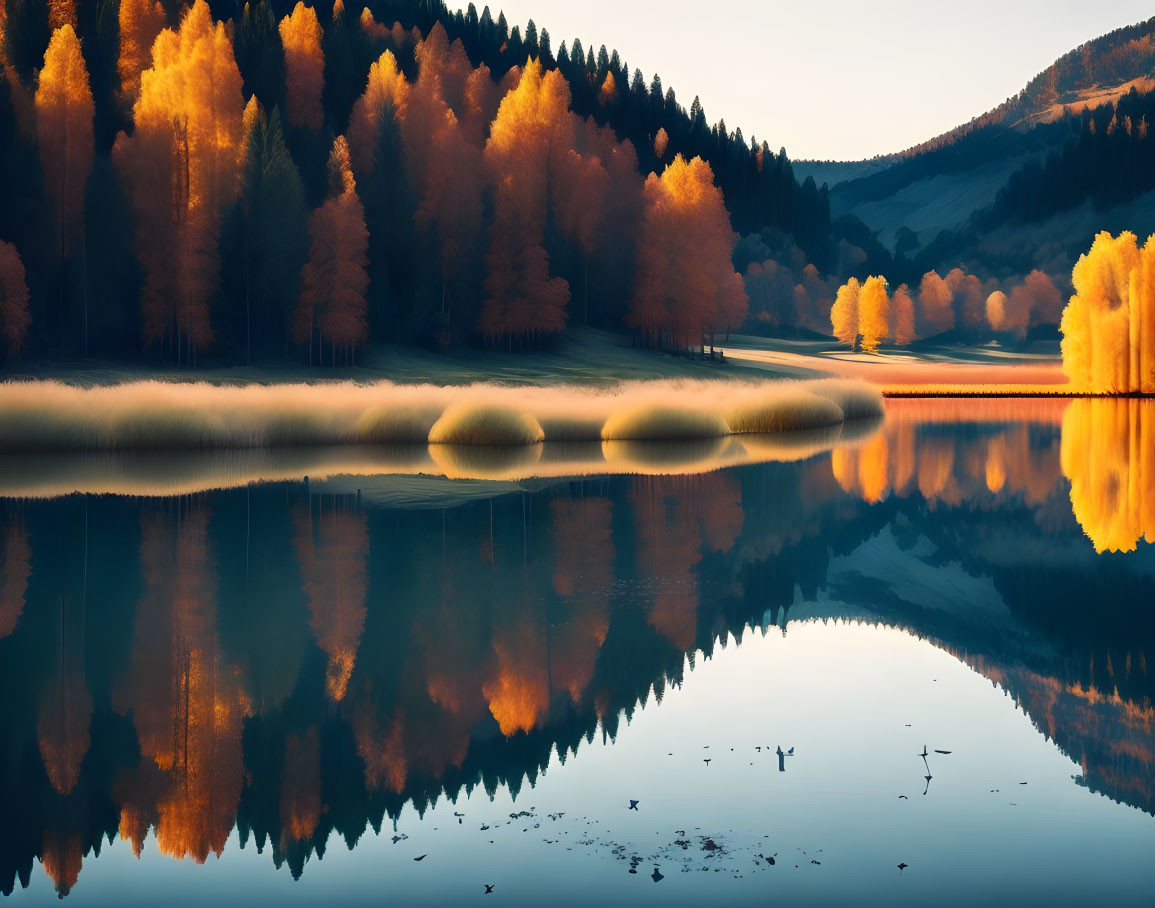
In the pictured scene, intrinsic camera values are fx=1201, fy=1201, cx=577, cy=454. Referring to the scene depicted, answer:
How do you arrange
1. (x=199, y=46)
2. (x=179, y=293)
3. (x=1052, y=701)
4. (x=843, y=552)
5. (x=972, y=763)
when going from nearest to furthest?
1. (x=972, y=763)
2. (x=1052, y=701)
3. (x=843, y=552)
4. (x=179, y=293)
5. (x=199, y=46)

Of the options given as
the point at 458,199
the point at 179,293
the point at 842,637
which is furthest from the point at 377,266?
the point at 842,637

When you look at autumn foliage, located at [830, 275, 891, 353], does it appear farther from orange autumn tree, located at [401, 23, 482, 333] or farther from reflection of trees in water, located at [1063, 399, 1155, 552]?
reflection of trees in water, located at [1063, 399, 1155, 552]

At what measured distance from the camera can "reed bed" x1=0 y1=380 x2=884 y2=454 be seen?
1144 inches

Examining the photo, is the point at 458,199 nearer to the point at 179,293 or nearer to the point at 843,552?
A: the point at 179,293

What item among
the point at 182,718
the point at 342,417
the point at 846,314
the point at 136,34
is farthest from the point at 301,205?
the point at 846,314

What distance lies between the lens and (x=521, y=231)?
59719mm

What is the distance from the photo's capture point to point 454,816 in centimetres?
672

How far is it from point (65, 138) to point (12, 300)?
10.1 m

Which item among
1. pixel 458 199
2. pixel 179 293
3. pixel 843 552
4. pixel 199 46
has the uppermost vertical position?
pixel 199 46

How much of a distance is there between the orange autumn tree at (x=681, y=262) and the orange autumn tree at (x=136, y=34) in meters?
28.3

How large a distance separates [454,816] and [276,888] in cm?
116

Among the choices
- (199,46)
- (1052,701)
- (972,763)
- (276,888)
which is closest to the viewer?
(276,888)

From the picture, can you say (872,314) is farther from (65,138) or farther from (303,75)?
(65,138)

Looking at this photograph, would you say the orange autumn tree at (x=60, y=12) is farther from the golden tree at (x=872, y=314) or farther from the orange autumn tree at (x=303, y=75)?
the golden tree at (x=872, y=314)
